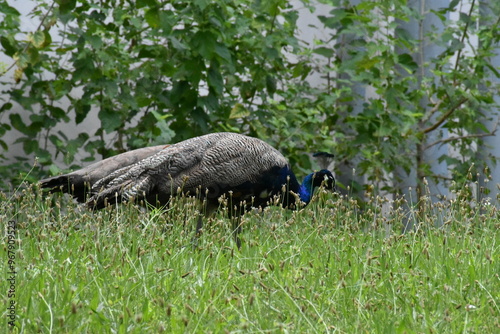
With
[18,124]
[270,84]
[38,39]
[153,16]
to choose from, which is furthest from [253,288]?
[18,124]

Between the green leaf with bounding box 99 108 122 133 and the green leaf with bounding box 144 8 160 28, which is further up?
the green leaf with bounding box 144 8 160 28

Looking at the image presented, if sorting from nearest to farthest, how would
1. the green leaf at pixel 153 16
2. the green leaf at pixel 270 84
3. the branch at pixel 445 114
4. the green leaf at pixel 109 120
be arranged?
the green leaf at pixel 153 16, the green leaf at pixel 109 120, the green leaf at pixel 270 84, the branch at pixel 445 114

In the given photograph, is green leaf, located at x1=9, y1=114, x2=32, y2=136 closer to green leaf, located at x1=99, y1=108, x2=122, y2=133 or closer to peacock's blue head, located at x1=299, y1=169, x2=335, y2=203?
green leaf, located at x1=99, y1=108, x2=122, y2=133

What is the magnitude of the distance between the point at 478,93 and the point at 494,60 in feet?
3.64

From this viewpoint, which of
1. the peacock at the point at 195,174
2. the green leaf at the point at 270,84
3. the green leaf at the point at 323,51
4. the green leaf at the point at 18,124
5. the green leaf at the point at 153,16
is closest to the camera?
the peacock at the point at 195,174

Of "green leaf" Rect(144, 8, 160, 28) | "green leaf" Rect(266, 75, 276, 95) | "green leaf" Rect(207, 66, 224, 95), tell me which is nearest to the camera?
"green leaf" Rect(144, 8, 160, 28)

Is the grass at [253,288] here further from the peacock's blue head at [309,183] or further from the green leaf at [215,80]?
the green leaf at [215,80]

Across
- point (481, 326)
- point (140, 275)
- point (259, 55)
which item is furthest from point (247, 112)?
point (481, 326)

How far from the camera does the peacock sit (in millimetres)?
4367

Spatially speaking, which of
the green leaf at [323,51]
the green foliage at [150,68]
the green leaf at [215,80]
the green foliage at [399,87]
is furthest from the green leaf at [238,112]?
the green leaf at [323,51]

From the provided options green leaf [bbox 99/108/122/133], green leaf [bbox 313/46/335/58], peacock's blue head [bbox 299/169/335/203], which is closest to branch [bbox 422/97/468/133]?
green leaf [bbox 313/46/335/58]

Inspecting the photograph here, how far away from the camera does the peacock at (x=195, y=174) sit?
14.3ft

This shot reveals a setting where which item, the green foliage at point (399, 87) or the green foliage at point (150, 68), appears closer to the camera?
the green foliage at point (150, 68)

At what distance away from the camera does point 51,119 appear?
18.3 ft
